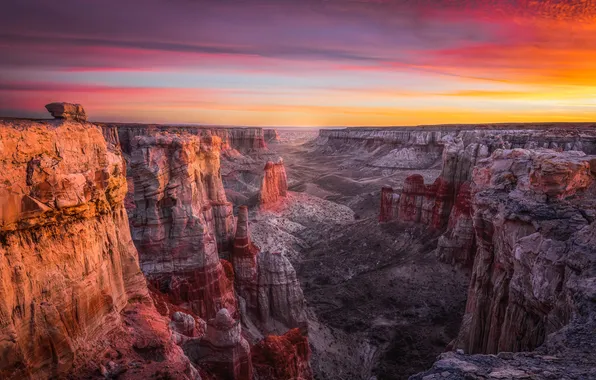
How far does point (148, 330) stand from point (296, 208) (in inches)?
1767

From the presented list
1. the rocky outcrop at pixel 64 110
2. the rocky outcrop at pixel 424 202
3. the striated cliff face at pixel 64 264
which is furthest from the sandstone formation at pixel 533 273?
the rocky outcrop at pixel 424 202

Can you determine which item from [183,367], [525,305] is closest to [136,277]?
[183,367]

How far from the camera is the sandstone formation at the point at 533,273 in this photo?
338 inches

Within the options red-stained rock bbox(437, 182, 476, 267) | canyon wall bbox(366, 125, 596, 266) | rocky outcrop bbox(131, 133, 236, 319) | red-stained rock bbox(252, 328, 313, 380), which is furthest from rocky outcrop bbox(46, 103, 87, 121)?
red-stained rock bbox(437, 182, 476, 267)

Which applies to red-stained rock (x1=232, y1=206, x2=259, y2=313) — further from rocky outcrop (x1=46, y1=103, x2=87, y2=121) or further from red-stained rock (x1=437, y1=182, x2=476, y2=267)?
red-stained rock (x1=437, y1=182, x2=476, y2=267)

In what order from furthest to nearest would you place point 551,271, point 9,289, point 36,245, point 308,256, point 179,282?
point 308,256 → point 179,282 → point 551,271 → point 36,245 → point 9,289

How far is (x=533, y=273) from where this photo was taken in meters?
12.8

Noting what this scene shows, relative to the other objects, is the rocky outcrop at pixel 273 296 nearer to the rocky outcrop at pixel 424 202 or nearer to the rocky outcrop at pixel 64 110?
the rocky outcrop at pixel 64 110

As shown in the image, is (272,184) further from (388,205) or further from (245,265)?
(245,265)

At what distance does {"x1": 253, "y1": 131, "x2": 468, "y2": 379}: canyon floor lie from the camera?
25.0m

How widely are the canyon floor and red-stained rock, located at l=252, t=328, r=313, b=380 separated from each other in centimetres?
489

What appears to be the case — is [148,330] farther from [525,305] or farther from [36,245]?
[525,305]

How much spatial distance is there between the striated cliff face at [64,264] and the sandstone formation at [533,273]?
8.81 meters

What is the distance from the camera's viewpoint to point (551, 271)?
12055 mm
